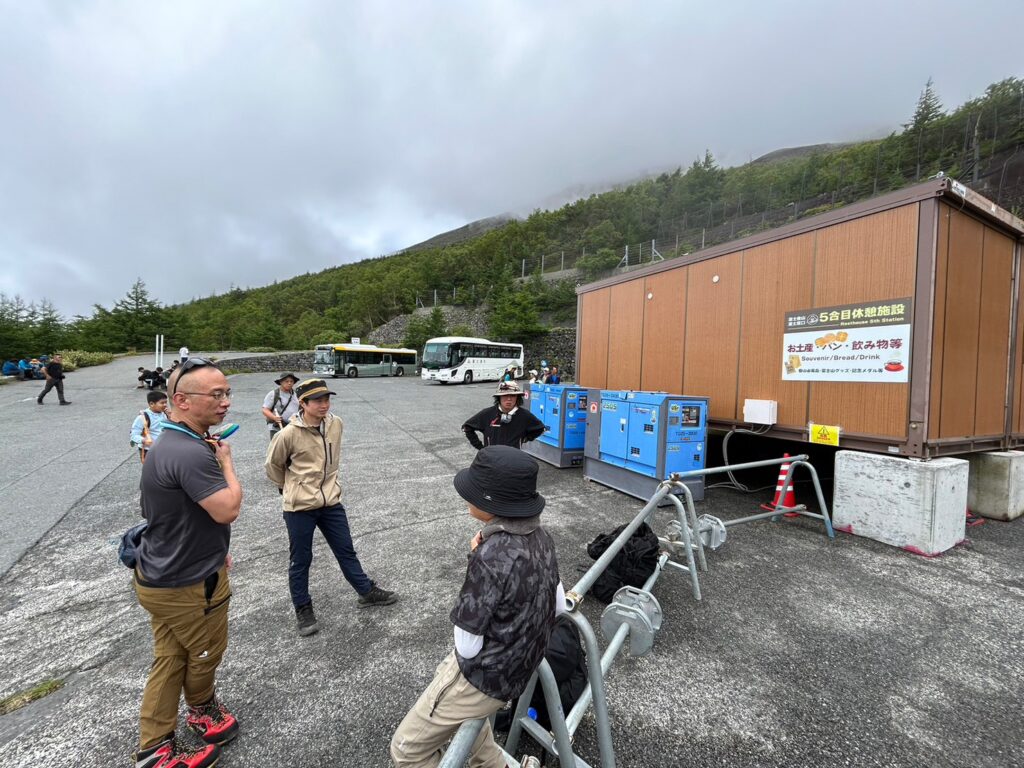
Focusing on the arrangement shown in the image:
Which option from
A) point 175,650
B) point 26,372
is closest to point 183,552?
point 175,650

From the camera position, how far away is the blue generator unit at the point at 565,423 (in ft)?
25.7

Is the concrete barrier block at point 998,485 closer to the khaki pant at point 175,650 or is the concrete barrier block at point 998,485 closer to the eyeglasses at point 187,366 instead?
the khaki pant at point 175,650

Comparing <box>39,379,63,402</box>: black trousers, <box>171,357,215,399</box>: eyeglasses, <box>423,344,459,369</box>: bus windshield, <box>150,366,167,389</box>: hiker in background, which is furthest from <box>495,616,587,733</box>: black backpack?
<box>423,344,459,369</box>: bus windshield

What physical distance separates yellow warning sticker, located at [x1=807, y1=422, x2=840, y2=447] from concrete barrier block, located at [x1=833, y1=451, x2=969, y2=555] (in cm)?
24

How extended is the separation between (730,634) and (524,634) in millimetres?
2496

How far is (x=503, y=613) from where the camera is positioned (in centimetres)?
139

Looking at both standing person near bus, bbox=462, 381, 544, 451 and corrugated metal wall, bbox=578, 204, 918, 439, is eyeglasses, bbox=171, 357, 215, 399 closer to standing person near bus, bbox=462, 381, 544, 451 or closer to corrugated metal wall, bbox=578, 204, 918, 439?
standing person near bus, bbox=462, 381, 544, 451

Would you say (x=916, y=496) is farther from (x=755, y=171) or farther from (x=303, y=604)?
(x=755, y=171)

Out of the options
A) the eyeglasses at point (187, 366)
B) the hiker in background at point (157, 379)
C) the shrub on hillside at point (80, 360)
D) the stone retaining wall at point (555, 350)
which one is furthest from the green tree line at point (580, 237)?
the eyeglasses at point (187, 366)

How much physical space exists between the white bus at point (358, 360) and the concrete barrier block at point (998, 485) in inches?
1214

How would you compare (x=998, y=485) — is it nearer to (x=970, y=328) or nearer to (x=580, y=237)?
(x=970, y=328)

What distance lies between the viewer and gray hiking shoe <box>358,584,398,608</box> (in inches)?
132

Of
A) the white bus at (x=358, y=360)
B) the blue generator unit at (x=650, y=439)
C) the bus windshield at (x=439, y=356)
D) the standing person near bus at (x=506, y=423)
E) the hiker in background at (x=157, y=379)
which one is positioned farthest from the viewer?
the white bus at (x=358, y=360)

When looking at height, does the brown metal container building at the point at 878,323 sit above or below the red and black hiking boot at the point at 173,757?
above
